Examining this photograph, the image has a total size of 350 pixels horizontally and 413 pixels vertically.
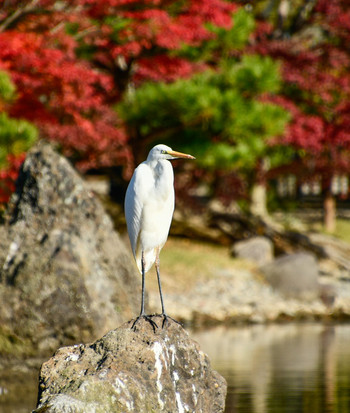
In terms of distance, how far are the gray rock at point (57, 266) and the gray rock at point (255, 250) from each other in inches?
321

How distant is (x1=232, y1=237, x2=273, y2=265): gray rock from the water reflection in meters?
4.01

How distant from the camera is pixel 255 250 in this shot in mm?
16562

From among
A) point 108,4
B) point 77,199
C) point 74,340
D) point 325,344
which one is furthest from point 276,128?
point 74,340

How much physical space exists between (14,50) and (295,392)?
6304 mm

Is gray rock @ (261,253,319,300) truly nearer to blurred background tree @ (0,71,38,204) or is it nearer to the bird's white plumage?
blurred background tree @ (0,71,38,204)

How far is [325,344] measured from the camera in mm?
10445

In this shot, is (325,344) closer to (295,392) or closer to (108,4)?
(295,392)

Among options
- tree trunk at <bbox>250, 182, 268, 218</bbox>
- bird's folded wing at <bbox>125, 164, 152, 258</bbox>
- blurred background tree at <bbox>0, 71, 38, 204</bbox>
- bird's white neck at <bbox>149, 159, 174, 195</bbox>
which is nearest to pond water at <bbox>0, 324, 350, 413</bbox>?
bird's folded wing at <bbox>125, 164, 152, 258</bbox>

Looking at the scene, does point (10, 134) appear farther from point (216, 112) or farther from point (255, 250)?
point (255, 250)

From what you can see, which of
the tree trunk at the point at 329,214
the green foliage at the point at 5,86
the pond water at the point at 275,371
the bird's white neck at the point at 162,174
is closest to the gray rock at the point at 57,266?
the pond water at the point at 275,371

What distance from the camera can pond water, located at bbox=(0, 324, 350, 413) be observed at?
727cm

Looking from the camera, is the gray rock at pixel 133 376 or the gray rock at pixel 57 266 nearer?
the gray rock at pixel 133 376

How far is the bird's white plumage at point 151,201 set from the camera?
18.1ft

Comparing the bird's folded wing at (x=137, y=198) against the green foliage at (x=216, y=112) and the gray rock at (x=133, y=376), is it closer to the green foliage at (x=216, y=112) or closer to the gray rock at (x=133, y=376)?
the gray rock at (x=133, y=376)
